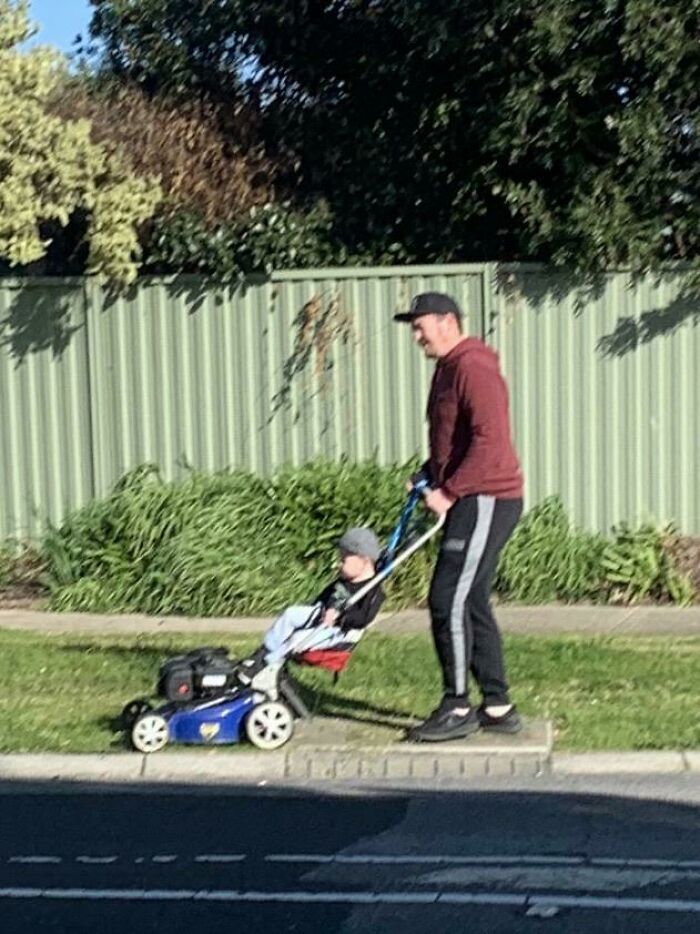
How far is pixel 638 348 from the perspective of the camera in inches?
470

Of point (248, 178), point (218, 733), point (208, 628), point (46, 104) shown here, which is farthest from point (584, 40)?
Answer: point (218, 733)

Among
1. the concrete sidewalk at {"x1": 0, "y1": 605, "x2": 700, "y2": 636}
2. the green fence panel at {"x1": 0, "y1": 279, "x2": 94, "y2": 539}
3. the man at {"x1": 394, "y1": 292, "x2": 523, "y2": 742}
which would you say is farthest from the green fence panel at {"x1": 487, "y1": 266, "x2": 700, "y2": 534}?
the man at {"x1": 394, "y1": 292, "x2": 523, "y2": 742}

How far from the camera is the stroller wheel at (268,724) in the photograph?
297 inches

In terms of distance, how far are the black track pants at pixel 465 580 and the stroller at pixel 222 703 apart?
6.3 inches

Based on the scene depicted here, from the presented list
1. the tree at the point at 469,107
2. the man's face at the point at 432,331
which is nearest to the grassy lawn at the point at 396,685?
the man's face at the point at 432,331

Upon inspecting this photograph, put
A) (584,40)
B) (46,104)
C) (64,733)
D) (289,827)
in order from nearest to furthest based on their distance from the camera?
(289,827) → (64,733) → (584,40) → (46,104)

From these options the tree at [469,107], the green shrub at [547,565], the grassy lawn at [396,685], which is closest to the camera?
the grassy lawn at [396,685]

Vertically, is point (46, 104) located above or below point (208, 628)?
above

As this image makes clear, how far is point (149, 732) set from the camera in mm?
7586

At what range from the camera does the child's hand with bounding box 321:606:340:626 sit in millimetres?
7594

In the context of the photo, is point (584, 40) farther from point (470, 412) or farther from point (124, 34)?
point (470, 412)

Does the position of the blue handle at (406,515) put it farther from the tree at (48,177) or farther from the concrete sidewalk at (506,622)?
the tree at (48,177)

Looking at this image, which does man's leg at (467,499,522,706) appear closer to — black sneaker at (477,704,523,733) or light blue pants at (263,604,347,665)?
black sneaker at (477,704,523,733)

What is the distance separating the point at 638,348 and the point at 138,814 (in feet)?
20.8
